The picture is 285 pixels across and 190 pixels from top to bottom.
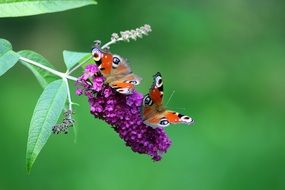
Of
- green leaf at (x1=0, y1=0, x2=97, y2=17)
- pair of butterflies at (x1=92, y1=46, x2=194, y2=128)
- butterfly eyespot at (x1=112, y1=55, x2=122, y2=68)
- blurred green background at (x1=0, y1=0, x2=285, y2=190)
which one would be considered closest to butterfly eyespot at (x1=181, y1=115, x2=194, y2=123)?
pair of butterflies at (x1=92, y1=46, x2=194, y2=128)

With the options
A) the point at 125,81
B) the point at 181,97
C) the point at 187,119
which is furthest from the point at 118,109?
the point at 181,97

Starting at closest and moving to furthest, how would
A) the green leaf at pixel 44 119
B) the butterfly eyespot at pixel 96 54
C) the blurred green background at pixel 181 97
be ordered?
the green leaf at pixel 44 119 → the butterfly eyespot at pixel 96 54 → the blurred green background at pixel 181 97

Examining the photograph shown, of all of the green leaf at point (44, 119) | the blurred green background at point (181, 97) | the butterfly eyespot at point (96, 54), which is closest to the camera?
the green leaf at point (44, 119)

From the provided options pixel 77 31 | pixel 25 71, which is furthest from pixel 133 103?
pixel 77 31

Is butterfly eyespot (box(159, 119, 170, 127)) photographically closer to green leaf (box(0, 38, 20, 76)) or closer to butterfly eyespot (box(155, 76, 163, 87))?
butterfly eyespot (box(155, 76, 163, 87))

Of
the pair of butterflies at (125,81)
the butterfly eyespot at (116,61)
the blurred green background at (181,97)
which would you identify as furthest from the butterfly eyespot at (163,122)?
the blurred green background at (181,97)

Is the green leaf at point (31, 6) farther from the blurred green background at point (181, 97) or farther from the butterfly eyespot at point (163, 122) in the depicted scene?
the blurred green background at point (181, 97)
